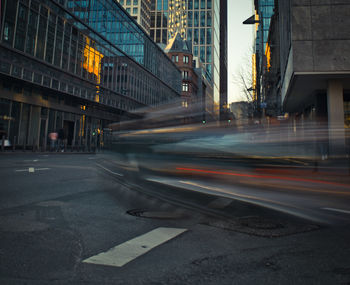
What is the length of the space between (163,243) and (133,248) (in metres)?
0.33

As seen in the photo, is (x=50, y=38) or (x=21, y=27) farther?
(x=50, y=38)

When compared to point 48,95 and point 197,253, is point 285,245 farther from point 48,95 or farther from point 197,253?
point 48,95

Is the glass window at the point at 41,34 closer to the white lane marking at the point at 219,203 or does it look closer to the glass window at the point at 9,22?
the glass window at the point at 9,22

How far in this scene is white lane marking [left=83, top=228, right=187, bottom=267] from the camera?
2.41 meters

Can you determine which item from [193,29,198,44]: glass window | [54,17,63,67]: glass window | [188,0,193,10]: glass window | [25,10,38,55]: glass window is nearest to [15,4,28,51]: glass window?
[25,10,38,55]: glass window

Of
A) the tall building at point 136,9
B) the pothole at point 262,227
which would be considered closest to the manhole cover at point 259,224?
the pothole at point 262,227

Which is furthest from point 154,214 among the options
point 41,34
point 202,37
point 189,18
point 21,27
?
point 189,18

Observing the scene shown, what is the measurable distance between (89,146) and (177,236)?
32.5 meters

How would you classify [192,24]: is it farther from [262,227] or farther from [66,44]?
[262,227]

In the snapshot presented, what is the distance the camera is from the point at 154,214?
4250 mm

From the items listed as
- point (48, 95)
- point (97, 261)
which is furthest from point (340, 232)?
point (48, 95)

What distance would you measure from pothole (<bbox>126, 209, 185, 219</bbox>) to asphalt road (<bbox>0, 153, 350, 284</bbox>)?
0.04ft

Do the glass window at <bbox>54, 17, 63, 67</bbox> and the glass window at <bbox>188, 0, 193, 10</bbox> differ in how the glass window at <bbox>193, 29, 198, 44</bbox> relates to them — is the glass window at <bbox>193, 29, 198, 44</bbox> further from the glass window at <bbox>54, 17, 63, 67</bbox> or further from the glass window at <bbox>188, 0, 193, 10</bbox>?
the glass window at <bbox>54, 17, 63, 67</bbox>

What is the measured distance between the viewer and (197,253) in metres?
2.67
